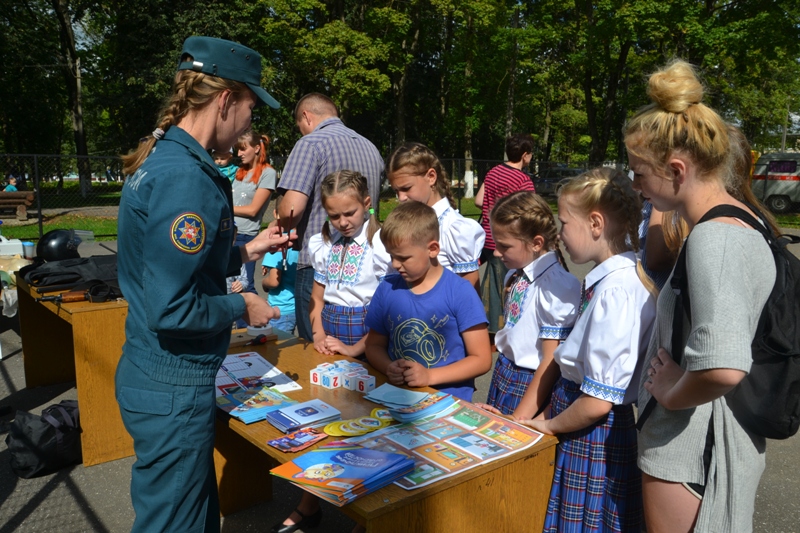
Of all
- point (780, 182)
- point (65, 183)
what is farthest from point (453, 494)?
point (780, 182)

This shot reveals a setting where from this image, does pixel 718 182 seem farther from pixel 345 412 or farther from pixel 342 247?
pixel 342 247

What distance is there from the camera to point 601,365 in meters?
2.01

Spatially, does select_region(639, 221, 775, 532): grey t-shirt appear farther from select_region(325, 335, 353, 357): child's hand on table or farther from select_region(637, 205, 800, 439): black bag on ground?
select_region(325, 335, 353, 357): child's hand on table

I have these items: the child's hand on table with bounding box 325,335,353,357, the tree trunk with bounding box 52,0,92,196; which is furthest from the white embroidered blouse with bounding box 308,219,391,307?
the tree trunk with bounding box 52,0,92,196

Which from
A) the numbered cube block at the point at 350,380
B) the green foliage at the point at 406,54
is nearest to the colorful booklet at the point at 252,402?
the numbered cube block at the point at 350,380

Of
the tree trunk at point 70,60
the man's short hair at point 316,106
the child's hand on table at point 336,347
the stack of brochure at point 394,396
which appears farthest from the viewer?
the tree trunk at point 70,60

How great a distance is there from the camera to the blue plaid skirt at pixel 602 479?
2156 mm

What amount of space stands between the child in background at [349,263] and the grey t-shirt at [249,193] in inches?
87.5

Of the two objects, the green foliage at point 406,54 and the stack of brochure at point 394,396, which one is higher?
the green foliage at point 406,54

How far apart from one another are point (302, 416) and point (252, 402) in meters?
0.30

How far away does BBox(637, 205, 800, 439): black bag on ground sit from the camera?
1468 millimetres

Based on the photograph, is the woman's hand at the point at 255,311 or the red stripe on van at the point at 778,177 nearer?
the woman's hand at the point at 255,311

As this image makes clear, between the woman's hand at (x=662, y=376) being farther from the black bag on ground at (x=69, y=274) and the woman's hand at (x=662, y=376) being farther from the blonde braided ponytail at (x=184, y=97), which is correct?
the black bag on ground at (x=69, y=274)

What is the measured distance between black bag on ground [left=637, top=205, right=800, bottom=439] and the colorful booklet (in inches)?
61.0
